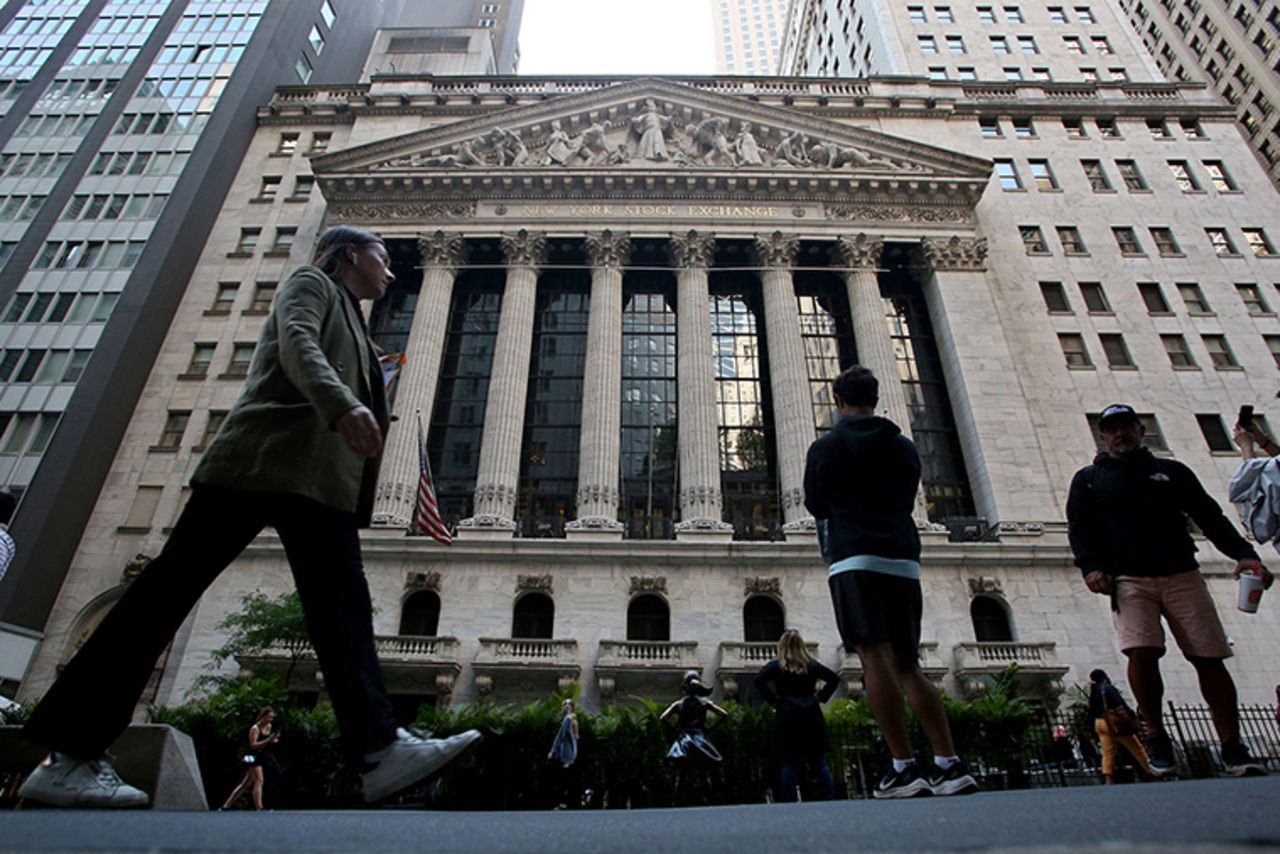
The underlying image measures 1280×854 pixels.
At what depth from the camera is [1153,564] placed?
5809mm

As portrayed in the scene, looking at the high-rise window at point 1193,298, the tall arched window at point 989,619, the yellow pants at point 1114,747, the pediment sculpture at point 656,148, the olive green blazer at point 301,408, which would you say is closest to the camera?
the olive green blazer at point 301,408

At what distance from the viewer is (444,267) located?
31594 millimetres

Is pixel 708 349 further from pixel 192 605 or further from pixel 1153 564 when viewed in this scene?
pixel 192 605

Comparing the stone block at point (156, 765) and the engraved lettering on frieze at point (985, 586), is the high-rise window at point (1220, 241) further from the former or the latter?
the stone block at point (156, 765)

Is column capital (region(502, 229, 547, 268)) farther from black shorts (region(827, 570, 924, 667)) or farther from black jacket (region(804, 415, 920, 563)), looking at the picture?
black shorts (region(827, 570, 924, 667))

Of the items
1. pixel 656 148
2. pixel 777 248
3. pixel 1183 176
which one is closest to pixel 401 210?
pixel 656 148

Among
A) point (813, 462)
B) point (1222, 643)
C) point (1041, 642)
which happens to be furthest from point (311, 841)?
point (1041, 642)

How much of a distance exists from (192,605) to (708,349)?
2664 centimetres

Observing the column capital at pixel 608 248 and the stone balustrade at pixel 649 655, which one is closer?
the stone balustrade at pixel 649 655

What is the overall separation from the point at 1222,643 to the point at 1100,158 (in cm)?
3987

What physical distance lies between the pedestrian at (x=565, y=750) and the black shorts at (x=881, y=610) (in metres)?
8.51

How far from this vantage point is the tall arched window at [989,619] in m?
23.5

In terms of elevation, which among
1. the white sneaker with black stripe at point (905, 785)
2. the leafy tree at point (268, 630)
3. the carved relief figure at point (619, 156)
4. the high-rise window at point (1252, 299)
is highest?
the carved relief figure at point (619, 156)

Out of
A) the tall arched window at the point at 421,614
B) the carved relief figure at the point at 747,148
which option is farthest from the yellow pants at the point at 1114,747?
the carved relief figure at the point at 747,148
